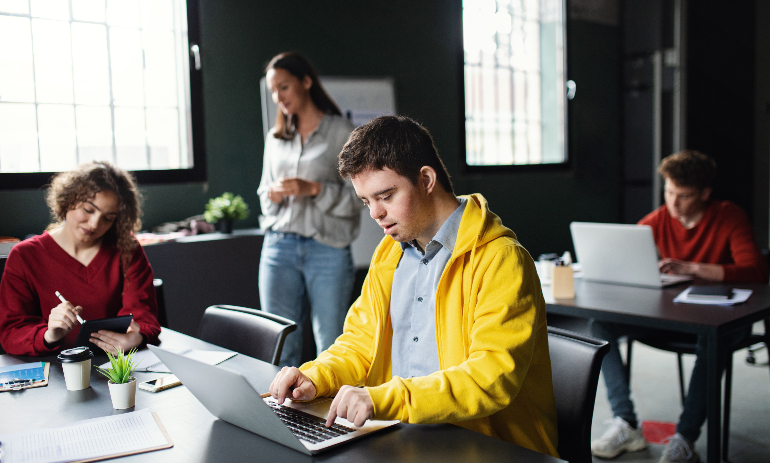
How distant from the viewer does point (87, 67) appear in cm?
335

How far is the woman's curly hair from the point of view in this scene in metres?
2.01

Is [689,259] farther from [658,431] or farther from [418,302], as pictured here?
[418,302]

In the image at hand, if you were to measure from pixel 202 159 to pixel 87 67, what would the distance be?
2.42 ft

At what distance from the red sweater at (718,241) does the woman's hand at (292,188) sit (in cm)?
156

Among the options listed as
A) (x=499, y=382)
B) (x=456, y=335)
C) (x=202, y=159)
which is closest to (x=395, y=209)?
(x=456, y=335)

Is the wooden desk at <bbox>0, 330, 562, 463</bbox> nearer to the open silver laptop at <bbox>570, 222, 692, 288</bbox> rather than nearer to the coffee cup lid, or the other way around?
the coffee cup lid

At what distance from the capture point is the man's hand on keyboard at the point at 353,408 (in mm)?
1114

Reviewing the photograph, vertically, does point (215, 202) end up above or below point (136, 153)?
below

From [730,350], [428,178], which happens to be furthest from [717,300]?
[428,178]

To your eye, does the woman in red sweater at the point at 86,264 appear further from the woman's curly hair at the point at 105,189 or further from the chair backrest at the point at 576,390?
the chair backrest at the point at 576,390

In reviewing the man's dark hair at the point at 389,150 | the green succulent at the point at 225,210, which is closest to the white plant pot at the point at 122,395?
the man's dark hair at the point at 389,150

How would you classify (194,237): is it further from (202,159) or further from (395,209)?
(395,209)

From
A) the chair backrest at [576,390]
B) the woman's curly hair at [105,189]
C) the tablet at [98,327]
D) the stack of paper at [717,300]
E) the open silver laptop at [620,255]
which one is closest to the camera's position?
the chair backrest at [576,390]

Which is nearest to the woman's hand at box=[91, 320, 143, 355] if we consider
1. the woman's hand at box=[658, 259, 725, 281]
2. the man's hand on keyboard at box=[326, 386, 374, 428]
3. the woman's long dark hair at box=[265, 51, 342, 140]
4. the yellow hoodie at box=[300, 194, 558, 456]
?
the yellow hoodie at box=[300, 194, 558, 456]
